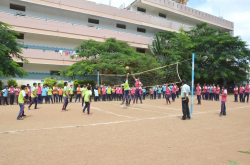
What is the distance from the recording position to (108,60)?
20.0 m

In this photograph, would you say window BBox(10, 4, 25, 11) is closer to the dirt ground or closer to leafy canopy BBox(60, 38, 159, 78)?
leafy canopy BBox(60, 38, 159, 78)

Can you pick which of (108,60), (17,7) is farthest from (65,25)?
(108,60)

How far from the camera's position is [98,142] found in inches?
213

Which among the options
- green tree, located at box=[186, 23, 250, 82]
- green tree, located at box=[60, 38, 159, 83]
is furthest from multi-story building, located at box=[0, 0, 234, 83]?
green tree, located at box=[186, 23, 250, 82]

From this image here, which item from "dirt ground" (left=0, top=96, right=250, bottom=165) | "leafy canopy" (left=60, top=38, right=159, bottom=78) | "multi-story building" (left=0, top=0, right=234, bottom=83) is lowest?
"dirt ground" (left=0, top=96, right=250, bottom=165)

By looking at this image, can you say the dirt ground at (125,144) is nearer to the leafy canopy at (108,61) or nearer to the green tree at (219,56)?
the leafy canopy at (108,61)

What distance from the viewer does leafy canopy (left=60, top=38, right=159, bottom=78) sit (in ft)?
65.3

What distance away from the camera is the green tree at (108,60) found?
1989 centimetres

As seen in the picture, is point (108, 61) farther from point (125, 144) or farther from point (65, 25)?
point (125, 144)

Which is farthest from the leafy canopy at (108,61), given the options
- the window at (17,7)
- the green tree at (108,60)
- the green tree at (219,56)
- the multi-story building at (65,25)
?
the green tree at (219,56)

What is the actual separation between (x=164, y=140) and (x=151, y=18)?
92.7 feet

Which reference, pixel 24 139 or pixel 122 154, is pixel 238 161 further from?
pixel 24 139

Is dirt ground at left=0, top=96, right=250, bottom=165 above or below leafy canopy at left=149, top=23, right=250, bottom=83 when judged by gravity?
below

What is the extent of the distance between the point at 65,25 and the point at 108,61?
28.9 ft
